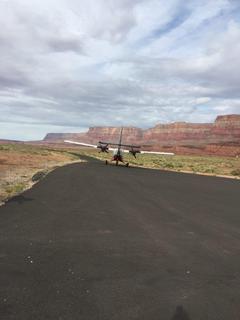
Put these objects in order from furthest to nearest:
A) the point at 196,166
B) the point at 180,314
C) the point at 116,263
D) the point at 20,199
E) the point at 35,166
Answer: the point at 196,166, the point at 35,166, the point at 20,199, the point at 116,263, the point at 180,314

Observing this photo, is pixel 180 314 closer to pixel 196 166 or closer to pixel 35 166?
pixel 35 166

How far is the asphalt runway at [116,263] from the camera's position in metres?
6.93

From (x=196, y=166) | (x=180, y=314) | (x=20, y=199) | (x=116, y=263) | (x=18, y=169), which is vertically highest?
(x=180, y=314)

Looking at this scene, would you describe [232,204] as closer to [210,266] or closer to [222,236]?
[222,236]

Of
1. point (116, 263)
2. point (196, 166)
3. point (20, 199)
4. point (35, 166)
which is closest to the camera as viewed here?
point (116, 263)

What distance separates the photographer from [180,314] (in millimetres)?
6766

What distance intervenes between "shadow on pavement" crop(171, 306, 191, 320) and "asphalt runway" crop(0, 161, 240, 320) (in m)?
0.02

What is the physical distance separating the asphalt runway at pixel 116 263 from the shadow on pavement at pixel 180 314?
17mm

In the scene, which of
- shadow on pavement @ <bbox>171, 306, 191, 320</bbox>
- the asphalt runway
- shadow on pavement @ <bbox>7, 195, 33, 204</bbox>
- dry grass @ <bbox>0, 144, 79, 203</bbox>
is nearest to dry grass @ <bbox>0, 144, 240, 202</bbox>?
dry grass @ <bbox>0, 144, 79, 203</bbox>

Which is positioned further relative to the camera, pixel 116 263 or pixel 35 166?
pixel 35 166

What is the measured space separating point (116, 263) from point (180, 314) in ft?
9.85

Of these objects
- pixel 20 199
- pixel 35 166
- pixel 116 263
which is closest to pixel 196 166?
pixel 35 166

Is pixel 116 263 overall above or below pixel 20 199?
above

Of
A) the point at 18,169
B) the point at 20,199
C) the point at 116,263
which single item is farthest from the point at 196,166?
the point at 116,263
